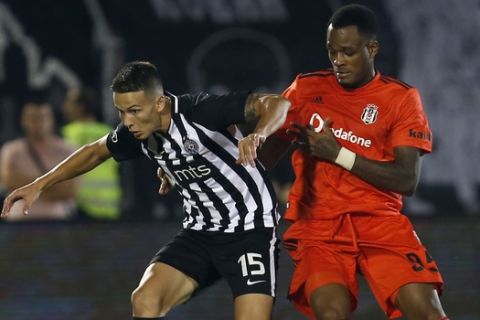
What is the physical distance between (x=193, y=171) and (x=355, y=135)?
2.71 ft

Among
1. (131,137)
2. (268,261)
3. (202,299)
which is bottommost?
(202,299)

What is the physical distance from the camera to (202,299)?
8664mm

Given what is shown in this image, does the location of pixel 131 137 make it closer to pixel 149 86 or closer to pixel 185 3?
pixel 149 86

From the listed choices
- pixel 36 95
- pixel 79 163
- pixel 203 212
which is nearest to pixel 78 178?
pixel 36 95

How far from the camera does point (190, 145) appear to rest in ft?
22.3

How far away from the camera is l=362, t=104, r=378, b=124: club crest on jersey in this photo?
676 cm

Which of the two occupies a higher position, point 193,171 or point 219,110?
point 219,110

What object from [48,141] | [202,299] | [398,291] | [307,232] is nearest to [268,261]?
[307,232]

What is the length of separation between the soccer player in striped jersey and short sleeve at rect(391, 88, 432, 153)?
57 cm

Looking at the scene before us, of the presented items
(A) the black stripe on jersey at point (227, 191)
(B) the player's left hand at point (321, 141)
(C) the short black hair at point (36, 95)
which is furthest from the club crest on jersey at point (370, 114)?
(C) the short black hair at point (36, 95)

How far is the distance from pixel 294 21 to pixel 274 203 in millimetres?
5194

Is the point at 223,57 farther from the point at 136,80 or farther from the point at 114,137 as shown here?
the point at 136,80

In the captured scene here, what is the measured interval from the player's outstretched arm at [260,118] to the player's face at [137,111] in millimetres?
470

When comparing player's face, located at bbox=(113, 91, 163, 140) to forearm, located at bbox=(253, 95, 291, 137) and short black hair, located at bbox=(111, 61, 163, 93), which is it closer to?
short black hair, located at bbox=(111, 61, 163, 93)
